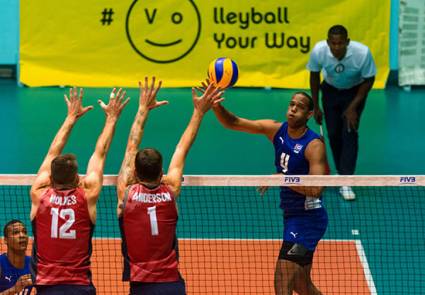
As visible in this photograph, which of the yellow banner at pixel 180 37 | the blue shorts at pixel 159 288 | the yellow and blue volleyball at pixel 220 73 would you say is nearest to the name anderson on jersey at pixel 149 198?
the blue shorts at pixel 159 288

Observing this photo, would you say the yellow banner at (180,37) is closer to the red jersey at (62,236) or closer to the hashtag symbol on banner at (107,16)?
the hashtag symbol on banner at (107,16)

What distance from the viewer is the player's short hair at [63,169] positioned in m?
6.85

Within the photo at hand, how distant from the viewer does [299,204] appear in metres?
8.59

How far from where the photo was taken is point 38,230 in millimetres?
6926

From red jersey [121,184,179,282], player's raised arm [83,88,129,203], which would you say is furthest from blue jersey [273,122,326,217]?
red jersey [121,184,179,282]

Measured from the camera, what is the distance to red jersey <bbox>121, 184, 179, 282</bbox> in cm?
686

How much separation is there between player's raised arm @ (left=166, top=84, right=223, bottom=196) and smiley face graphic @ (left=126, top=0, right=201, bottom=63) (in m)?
10.2

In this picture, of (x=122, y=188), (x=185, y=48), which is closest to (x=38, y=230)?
(x=122, y=188)

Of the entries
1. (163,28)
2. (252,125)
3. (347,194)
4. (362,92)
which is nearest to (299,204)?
(252,125)

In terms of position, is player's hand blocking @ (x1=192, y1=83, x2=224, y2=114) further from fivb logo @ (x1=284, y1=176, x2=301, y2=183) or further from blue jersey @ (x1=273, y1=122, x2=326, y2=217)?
blue jersey @ (x1=273, y1=122, x2=326, y2=217)

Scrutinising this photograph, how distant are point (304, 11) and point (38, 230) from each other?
38.3 ft

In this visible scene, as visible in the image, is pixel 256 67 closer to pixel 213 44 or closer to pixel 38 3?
pixel 213 44

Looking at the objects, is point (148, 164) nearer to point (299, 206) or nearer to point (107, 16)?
Result: point (299, 206)

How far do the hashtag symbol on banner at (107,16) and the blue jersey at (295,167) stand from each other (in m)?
9.74
